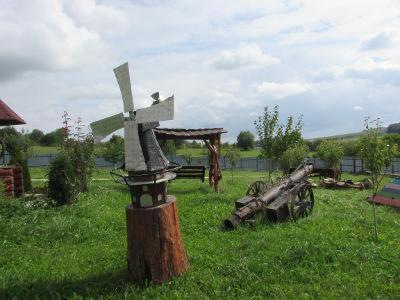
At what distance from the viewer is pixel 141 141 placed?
6.76 meters

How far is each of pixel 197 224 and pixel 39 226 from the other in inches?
149

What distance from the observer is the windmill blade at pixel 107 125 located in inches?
266

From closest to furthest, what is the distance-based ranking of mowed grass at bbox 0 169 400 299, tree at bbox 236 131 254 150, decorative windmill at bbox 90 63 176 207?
mowed grass at bbox 0 169 400 299, decorative windmill at bbox 90 63 176 207, tree at bbox 236 131 254 150

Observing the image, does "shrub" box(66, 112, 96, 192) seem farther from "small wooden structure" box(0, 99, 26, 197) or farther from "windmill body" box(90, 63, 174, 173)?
"windmill body" box(90, 63, 174, 173)

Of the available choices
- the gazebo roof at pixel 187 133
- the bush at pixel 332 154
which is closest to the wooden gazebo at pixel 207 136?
the gazebo roof at pixel 187 133

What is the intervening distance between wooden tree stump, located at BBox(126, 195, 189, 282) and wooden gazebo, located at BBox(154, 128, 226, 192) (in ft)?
30.9

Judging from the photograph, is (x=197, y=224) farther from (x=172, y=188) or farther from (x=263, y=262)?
(x=172, y=188)

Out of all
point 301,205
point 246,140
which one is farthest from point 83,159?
point 246,140

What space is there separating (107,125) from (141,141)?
2.00 feet

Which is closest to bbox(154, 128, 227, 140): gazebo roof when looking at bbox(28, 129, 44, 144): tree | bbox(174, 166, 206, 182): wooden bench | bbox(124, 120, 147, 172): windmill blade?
bbox(174, 166, 206, 182): wooden bench

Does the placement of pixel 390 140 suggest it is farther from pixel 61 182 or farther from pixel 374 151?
pixel 61 182

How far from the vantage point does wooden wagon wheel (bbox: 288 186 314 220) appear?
10.7m

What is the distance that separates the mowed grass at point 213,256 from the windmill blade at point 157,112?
8.24ft

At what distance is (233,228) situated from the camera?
9859mm
